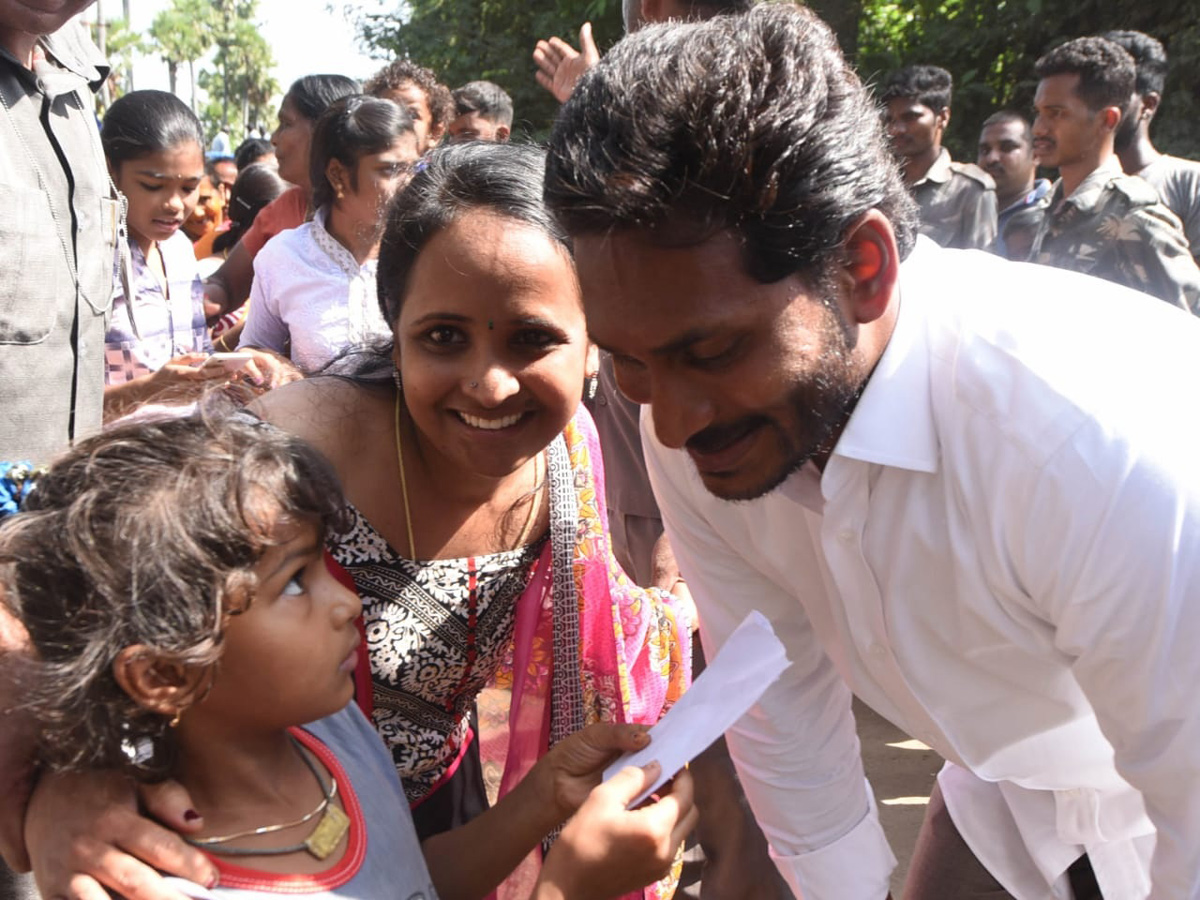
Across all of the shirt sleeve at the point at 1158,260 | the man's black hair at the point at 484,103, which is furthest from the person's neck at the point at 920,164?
the man's black hair at the point at 484,103

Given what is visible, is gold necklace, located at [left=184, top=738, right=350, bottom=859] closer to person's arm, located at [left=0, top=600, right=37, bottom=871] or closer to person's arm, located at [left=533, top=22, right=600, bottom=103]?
person's arm, located at [left=0, top=600, right=37, bottom=871]

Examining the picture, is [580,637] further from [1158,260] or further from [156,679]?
[1158,260]

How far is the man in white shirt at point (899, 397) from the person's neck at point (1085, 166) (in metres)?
3.76

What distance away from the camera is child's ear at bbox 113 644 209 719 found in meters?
1.38

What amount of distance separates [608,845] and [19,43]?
2209 millimetres

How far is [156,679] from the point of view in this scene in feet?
→ 4.65

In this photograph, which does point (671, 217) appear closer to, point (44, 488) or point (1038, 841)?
point (44, 488)

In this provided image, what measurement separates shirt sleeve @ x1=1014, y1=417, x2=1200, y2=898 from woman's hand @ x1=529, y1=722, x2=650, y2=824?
0.62m

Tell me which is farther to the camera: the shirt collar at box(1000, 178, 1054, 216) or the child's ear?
the shirt collar at box(1000, 178, 1054, 216)

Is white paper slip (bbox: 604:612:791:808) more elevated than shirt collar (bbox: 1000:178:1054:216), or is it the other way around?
white paper slip (bbox: 604:612:791:808)

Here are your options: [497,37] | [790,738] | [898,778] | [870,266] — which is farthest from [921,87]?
[497,37]

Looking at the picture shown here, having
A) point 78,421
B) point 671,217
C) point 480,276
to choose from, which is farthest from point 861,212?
point 78,421

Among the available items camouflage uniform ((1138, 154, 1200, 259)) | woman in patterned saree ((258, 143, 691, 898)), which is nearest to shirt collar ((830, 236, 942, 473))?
woman in patterned saree ((258, 143, 691, 898))

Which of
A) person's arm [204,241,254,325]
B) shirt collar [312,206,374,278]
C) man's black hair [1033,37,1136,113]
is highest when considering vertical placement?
shirt collar [312,206,374,278]
